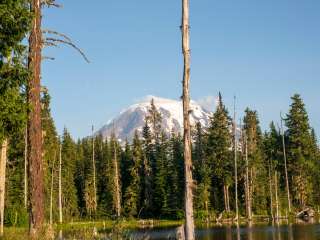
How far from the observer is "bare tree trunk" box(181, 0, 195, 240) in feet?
48.2

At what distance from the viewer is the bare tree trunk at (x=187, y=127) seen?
14703mm

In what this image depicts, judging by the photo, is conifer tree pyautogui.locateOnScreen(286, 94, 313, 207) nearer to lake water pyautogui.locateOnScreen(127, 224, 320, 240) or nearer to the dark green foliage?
the dark green foliage

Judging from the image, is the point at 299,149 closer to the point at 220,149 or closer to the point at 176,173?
the point at 220,149

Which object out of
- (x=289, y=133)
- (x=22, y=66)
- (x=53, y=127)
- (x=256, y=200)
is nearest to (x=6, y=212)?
(x=53, y=127)

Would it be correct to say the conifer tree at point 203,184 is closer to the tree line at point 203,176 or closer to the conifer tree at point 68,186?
the tree line at point 203,176

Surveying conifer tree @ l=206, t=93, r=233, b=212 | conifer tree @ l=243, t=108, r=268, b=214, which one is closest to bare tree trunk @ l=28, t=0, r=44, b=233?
conifer tree @ l=243, t=108, r=268, b=214

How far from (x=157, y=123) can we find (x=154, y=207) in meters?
18.8

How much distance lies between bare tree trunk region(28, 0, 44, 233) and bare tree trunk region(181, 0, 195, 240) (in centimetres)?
438

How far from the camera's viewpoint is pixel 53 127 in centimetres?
6575

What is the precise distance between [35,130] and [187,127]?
465 centimetres

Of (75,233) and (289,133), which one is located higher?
(289,133)

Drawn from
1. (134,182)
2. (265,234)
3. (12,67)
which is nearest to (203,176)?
(134,182)

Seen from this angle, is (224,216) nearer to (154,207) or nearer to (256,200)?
(256,200)

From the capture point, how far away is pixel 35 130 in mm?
15984
